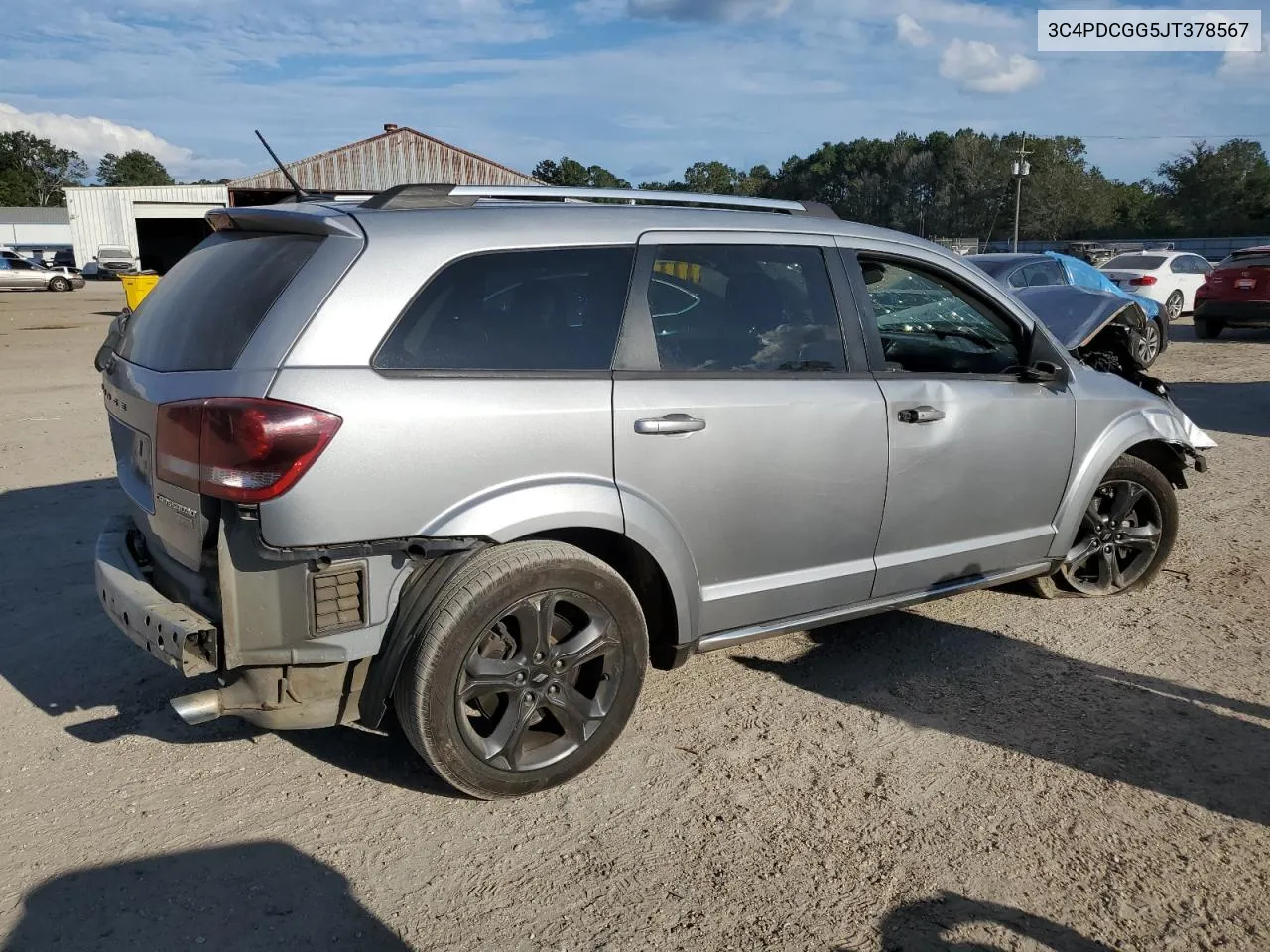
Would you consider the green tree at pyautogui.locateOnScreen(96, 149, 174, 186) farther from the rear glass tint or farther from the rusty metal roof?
the rear glass tint

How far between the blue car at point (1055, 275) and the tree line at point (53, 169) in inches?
4892

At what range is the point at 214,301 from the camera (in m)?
3.14

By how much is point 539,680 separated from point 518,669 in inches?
3.6

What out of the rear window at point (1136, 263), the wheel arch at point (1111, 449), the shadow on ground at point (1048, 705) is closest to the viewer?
the shadow on ground at point (1048, 705)

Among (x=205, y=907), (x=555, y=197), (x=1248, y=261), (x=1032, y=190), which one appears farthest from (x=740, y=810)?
(x=1032, y=190)

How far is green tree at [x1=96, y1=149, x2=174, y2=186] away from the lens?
12662 cm

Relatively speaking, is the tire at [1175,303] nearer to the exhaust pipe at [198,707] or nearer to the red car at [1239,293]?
the red car at [1239,293]

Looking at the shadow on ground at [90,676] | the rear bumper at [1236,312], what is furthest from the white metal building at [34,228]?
the shadow on ground at [90,676]


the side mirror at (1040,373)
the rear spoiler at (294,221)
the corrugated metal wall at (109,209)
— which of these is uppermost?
the corrugated metal wall at (109,209)

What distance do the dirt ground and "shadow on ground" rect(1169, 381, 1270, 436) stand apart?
5446 mm

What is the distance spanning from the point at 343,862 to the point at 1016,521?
9.96ft

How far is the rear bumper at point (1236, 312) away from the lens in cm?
1528

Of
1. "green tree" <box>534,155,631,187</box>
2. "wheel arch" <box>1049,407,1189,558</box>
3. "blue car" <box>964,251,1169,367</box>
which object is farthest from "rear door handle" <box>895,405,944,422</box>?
"green tree" <box>534,155,631,187</box>

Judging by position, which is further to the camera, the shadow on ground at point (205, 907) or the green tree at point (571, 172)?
the green tree at point (571, 172)
